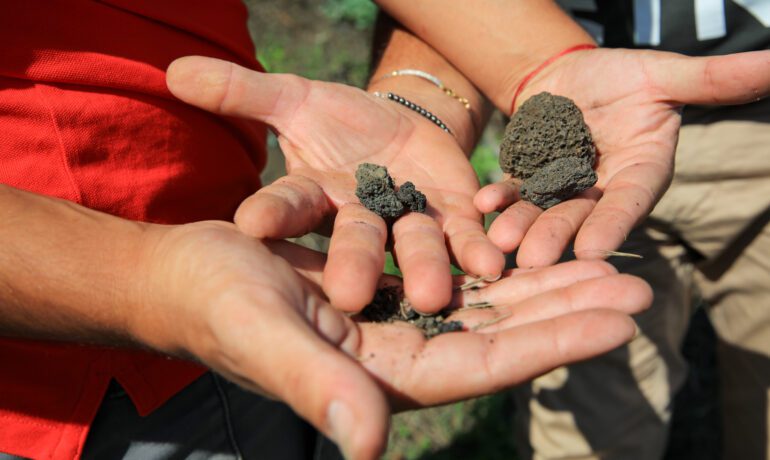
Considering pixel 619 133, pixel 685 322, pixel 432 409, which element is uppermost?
pixel 619 133

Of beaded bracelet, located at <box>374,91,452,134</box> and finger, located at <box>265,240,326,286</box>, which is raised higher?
beaded bracelet, located at <box>374,91,452,134</box>

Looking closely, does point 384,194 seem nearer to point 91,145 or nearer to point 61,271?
point 91,145

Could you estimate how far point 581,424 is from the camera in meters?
4.16

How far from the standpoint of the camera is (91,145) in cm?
232

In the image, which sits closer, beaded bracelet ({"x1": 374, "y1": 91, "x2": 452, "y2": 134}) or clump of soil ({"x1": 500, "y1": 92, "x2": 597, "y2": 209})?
clump of soil ({"x1": 500, "y1": 92, "x2": 597, "y2": 209})

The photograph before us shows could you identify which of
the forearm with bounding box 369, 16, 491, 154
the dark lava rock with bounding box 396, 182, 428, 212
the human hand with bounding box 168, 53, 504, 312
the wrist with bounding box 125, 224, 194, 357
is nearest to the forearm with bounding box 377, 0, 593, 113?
the forearm with bounding box 369, 16, 491, 154

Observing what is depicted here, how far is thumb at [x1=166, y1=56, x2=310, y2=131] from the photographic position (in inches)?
98.7

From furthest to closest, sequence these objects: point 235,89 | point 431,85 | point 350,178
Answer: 1. point 431,85
2. point 350,178
3. point 235,89

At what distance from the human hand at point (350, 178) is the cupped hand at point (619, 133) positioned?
207 millimetres

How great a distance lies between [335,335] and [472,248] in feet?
2.67

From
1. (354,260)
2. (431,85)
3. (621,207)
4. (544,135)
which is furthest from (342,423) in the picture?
(431,85)

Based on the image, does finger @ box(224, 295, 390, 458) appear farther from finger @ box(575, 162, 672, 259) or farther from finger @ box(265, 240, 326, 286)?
finger @ box(575, 162, 672, 259)

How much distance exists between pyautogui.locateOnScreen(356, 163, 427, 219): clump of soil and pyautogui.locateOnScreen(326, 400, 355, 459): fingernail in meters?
1.26

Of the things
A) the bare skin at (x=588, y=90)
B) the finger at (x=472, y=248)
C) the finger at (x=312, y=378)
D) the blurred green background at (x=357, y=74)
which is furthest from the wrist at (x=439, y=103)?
the blurred green background at (x=357, y=74)
